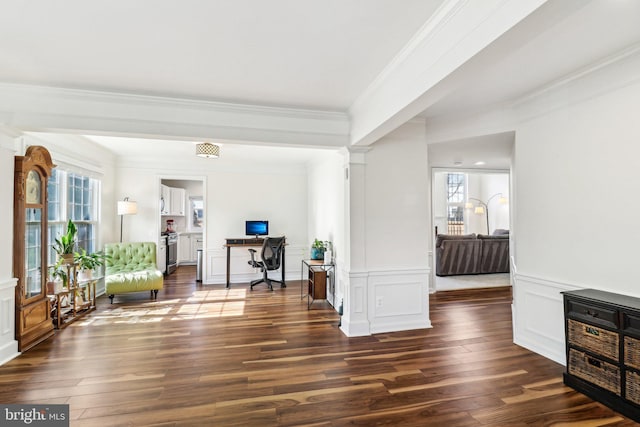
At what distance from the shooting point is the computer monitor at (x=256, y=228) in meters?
6.44

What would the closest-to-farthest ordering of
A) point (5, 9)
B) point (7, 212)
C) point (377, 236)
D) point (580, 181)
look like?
point (5, 9) → point (580, 181) → point (7, 212) → point (377, 236)

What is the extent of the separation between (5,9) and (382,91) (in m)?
2.60


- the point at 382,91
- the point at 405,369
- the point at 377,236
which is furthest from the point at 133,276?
the point at 382,91

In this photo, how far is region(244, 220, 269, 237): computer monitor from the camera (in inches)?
253

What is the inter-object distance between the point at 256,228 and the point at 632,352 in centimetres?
565

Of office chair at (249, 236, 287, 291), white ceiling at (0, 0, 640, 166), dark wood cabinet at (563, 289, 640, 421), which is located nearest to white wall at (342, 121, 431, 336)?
white ceiling at (0, 0, 640, 166)

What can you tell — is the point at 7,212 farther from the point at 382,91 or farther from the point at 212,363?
the point at 382,91

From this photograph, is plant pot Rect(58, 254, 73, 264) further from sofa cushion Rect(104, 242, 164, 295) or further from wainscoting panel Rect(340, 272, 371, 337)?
wainscoting panel Rect(340, 272, 371, 337)

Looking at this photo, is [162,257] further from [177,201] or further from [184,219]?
[184,219]

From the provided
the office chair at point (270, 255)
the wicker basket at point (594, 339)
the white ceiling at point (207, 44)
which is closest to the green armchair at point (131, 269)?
the office chair at point (270, 255)

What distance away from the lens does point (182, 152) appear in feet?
18.4

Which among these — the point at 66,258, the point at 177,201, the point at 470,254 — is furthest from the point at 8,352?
the point at 470,254

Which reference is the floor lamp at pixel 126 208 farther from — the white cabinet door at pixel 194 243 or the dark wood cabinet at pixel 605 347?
the dark wood cabinet at pixel 605 347

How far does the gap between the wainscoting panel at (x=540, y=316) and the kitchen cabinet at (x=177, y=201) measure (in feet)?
25.9
